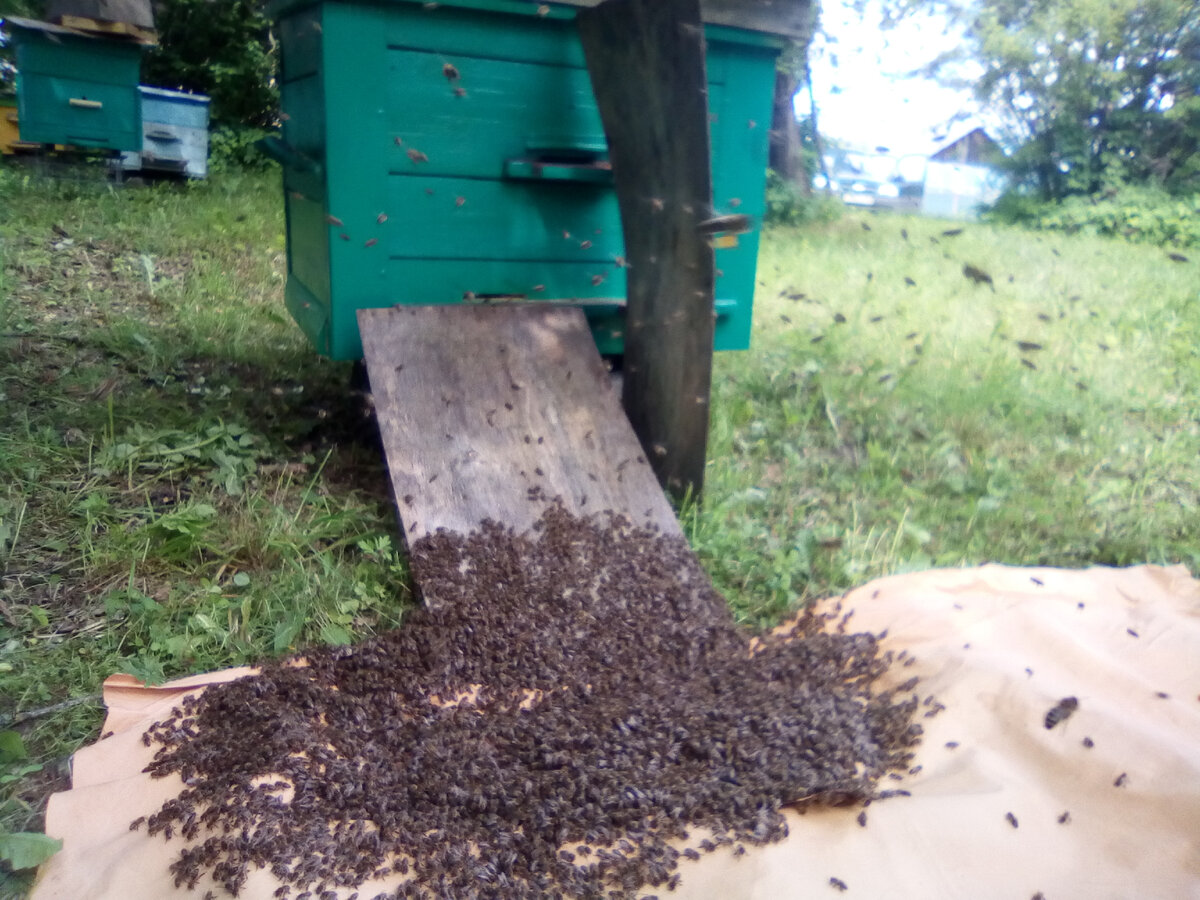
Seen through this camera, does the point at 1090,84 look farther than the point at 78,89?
Yes

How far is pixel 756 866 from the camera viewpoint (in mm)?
1627

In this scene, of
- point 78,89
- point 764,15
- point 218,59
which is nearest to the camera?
point 764,15

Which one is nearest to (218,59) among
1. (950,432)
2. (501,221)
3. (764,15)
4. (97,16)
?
(97,16)

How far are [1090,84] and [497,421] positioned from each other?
40.4 feet

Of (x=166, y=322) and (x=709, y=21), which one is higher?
(x=709, y=21)

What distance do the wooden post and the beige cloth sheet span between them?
1025 millimetres

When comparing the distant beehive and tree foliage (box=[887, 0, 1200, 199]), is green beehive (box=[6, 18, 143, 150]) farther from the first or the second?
tree foliage (box=[887, 0, 1200, 199])

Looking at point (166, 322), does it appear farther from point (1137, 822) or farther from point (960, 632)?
point (1137, 822)

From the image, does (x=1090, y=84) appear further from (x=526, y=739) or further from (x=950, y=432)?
(x=526, y=739)

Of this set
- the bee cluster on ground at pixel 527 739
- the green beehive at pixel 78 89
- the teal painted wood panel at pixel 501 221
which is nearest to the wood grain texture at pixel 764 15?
the teal painted wood panel at pixel 501 221

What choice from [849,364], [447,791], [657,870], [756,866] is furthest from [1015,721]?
[849,364]

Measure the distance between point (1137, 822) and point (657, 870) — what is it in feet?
3.38

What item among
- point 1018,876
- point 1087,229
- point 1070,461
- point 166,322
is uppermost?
point 1087,229

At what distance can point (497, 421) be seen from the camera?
2900 mm
